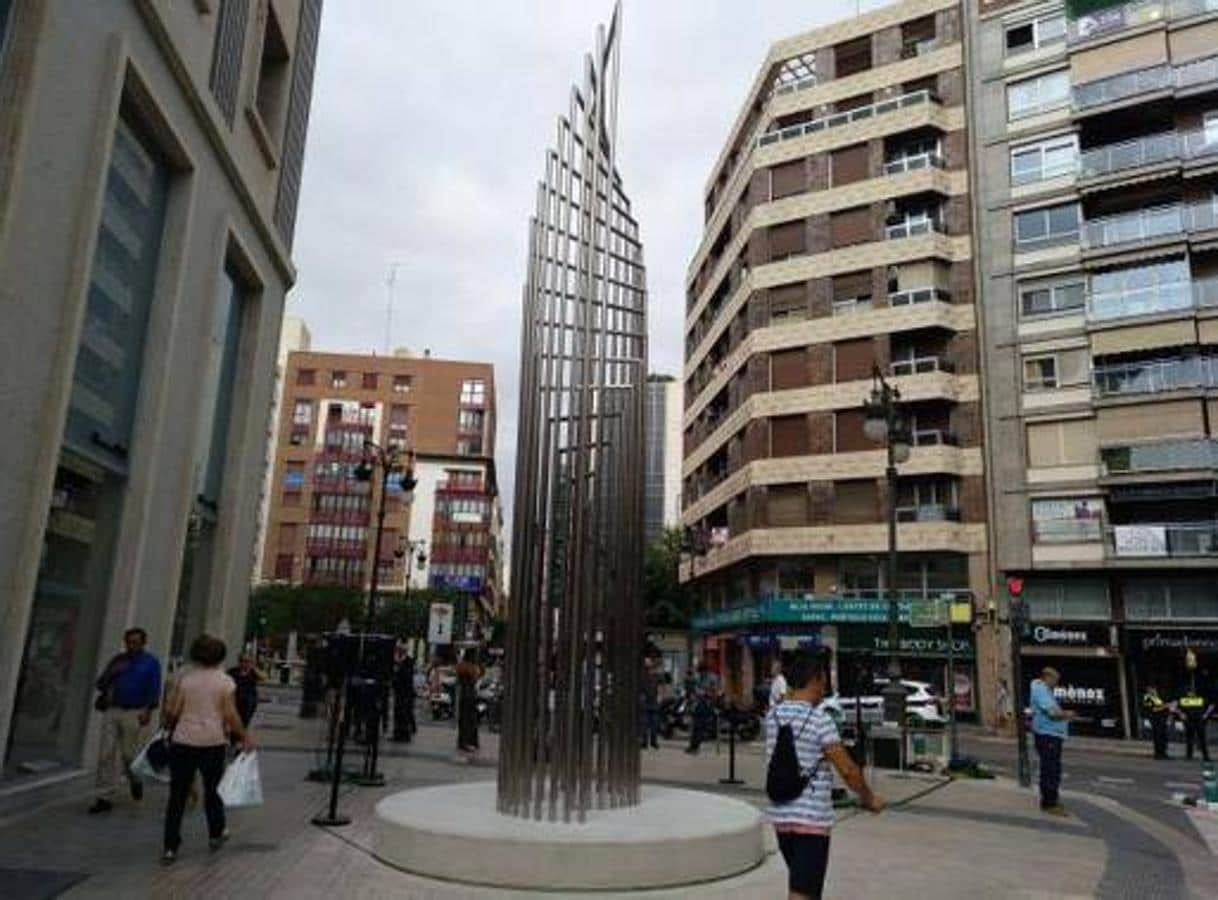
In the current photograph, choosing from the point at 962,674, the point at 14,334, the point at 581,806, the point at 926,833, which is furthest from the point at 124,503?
the point at 962,674

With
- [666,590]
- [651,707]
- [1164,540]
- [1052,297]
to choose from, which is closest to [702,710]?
[651,707]

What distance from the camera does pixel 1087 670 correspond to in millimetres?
31938

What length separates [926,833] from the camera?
1040 centimetres

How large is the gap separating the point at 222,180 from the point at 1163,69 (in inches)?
1289

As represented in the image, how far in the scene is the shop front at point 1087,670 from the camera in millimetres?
31266

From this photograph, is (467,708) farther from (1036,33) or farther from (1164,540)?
(1036,33)

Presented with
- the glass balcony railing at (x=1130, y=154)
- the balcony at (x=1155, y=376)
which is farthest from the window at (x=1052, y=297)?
the glass balcony railing at (x=1130, y=154)

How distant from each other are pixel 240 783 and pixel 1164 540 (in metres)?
31.1

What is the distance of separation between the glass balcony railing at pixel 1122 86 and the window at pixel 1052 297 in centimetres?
635

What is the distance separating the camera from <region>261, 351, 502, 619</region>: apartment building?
277 ft

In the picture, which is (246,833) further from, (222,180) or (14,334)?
(222,180)

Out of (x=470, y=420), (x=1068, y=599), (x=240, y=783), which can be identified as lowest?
(x=240, y=783)

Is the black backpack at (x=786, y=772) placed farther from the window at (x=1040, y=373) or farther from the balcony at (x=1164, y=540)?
the window at (x=1040, y=373)

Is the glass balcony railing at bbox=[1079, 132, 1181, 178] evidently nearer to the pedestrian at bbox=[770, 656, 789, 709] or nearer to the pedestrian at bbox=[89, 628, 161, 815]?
the pedestrian at bbox=[770, 656, 789, 709]
